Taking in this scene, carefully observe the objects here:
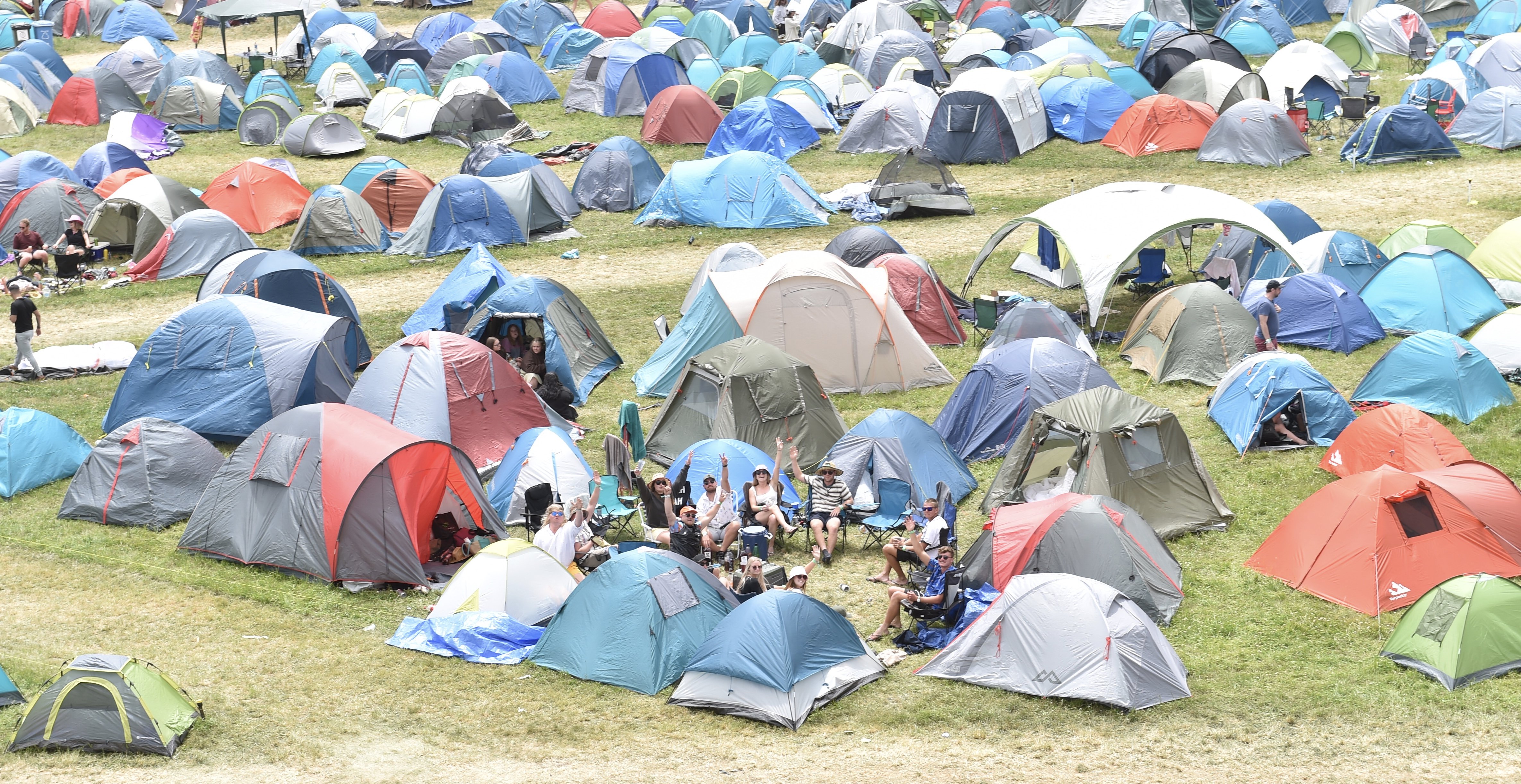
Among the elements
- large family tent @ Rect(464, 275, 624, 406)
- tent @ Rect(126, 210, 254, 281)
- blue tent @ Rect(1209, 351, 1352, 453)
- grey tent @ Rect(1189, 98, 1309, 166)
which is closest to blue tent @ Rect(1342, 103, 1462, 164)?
grey tent @ Rect(1189, 98, 1309, 166)

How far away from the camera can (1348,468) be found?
669 inches

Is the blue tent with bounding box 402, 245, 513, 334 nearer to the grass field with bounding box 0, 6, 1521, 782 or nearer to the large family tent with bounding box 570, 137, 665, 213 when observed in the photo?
the grass field with bounding box 0, 6, 1521, 782

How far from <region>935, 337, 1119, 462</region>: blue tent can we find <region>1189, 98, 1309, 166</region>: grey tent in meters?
14.4

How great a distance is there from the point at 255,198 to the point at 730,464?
16.6 metres

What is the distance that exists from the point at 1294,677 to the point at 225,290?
16.8 m

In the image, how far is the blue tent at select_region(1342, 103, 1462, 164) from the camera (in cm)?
3095

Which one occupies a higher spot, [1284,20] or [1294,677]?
[1284,20]

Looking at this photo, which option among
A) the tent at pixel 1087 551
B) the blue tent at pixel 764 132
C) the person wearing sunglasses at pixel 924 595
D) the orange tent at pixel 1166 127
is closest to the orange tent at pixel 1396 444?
the tent at pixel 1087 551

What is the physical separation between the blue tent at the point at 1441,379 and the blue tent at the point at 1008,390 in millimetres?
3764

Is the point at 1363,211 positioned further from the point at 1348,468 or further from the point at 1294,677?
the point at 1294,677

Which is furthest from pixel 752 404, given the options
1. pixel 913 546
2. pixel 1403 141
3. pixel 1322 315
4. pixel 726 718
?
pixel 1403 141

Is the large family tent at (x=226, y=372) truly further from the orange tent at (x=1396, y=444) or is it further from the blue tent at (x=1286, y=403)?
the orange tent at (x=1396, y=444)

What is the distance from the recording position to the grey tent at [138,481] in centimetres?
1689

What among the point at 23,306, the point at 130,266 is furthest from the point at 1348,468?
the point at 130,266
